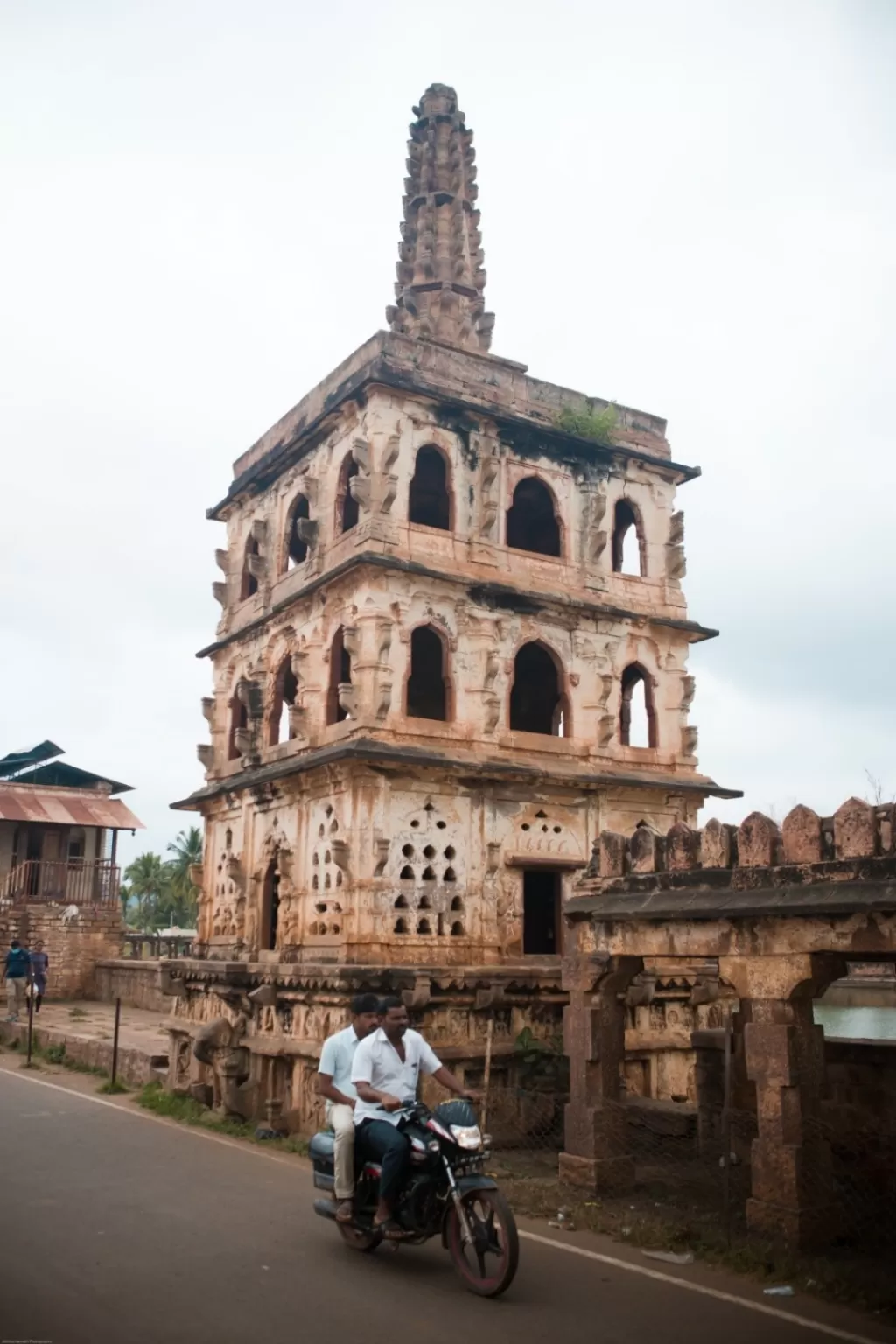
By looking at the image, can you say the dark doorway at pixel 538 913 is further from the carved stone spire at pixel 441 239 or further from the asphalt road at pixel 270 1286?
the carved stone spire at pixel 441 239

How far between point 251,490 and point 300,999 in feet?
30.7

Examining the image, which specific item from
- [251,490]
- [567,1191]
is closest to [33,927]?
[251,490]

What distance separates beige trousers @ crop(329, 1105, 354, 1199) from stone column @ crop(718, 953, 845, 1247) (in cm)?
349

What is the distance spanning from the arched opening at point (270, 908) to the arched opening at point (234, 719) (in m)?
2.89

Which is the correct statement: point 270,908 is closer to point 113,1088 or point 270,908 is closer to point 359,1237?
point 113,1088

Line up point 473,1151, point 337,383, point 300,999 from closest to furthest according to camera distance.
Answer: point 473,1151 < point 300,999 < point 337,383

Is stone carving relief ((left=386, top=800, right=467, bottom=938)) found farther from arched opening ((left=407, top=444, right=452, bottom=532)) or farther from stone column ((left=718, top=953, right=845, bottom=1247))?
stone column ((left=718, top=953, right=845, bottom=1247))

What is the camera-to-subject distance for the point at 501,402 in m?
18.4

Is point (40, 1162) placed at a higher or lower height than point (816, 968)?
lower

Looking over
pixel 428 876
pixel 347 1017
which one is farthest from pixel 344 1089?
pixel 428 876

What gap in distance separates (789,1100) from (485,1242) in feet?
10.4

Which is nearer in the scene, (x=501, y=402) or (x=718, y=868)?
(x=718, y=868)

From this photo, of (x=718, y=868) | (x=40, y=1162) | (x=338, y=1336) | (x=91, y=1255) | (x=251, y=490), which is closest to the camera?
(x=338, y=1336)

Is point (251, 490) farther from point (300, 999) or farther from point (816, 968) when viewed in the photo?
point (816, 968)
